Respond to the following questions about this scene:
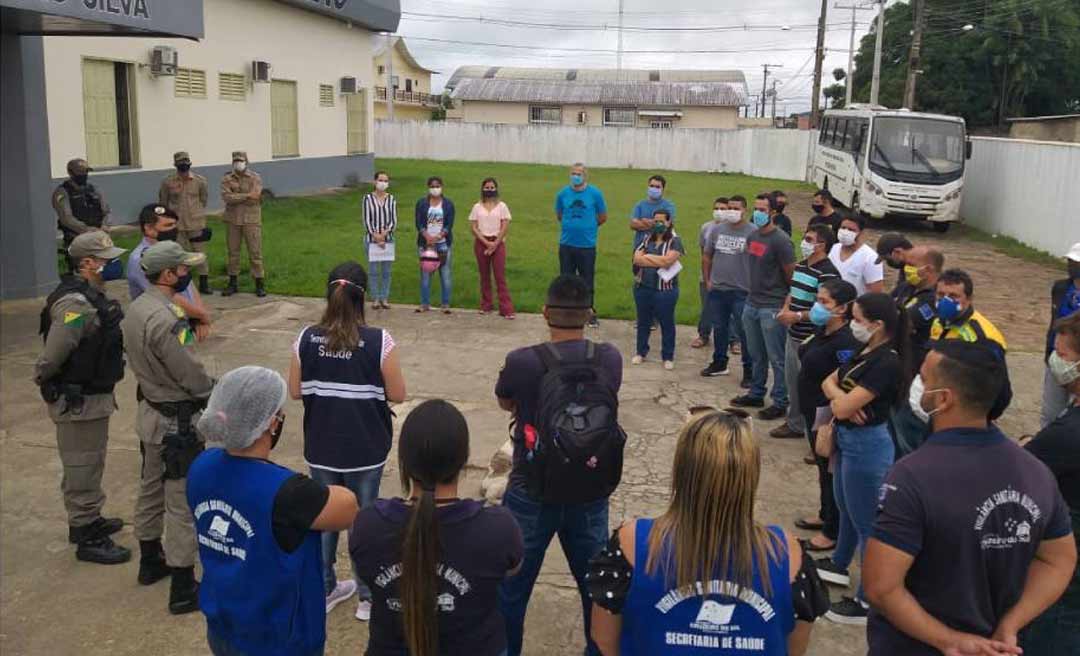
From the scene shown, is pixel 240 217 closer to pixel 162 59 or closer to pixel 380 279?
pixel 380 279

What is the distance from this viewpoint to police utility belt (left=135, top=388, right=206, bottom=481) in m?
4.43

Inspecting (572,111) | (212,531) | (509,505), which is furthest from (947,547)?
(572,111)

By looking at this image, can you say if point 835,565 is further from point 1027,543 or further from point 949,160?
point 949,160

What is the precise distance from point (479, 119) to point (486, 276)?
4944cm

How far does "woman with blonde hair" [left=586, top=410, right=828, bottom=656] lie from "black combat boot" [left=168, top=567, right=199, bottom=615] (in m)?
2.88

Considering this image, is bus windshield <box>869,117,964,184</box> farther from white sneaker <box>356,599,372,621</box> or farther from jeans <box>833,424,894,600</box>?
white sneaker <box>356,599,372,621</box>

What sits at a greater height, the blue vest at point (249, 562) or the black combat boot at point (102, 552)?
the blue vest at point (249, 562)

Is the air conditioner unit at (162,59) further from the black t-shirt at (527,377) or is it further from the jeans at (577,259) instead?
the black t-shirt at (527,377)

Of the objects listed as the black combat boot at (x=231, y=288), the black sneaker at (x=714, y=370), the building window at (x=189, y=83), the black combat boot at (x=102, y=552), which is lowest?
the black combat boot at (x=102, y=552)

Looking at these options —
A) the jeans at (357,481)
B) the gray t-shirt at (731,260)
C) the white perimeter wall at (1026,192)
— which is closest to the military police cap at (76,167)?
the gray t-shirt at (731,260)

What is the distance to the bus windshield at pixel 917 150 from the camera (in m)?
21.2

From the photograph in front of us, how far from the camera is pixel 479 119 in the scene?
58.5 metres

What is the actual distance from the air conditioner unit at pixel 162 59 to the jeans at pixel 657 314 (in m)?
12.4

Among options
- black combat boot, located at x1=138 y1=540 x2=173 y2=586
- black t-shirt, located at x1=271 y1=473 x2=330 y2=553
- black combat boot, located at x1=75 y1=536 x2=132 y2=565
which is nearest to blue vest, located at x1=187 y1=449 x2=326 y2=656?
black t-shirt, located at x1=271 y1=473 x2=330 y2=553
